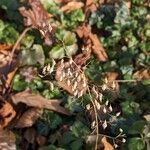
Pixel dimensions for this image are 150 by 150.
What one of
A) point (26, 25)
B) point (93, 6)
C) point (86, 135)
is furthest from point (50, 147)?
point (93, 6)

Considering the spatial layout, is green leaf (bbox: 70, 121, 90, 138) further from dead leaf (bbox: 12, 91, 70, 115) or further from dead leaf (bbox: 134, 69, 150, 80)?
dead leaf (bbox: 134, 69, 150, 80)

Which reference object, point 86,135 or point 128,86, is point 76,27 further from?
point 86,135

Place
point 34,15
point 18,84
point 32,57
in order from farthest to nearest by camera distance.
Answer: point 34,15, point 32,57, point 18,84

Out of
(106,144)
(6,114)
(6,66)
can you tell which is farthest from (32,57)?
(106,144)

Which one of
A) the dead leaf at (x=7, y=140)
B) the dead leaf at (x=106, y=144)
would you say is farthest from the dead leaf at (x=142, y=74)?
the dead leaf at (x=7, y=140)

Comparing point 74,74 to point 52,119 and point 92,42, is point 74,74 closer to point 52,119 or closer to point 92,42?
point 52,119

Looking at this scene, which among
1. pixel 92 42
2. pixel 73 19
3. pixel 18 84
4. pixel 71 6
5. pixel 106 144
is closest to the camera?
pixel 106 144

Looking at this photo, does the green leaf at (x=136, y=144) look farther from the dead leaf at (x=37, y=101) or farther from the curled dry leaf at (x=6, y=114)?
the curled dry leaf at (x=6, y=114)

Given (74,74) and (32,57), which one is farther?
(32,57)
